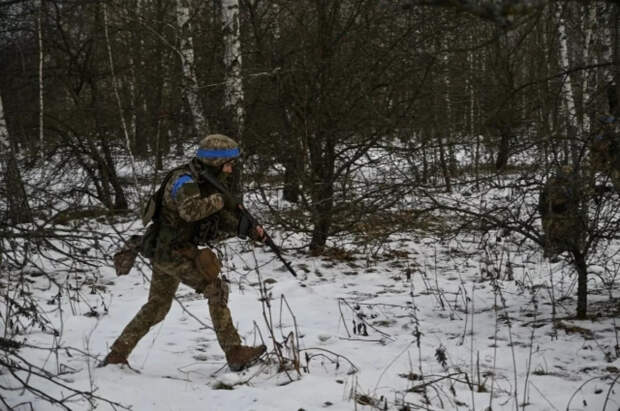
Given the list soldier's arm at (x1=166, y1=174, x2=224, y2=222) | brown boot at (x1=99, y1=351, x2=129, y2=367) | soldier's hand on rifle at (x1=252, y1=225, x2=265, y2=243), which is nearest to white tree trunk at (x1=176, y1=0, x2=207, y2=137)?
soldier's hand on rifle at (x1=252, y1=225, x2=265, y2=243)

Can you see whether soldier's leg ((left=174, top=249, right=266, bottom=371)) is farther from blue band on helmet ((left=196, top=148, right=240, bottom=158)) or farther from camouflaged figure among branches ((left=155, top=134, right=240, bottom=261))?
blue band on helmet ((left=196, top=148, right=240, bottom=158))

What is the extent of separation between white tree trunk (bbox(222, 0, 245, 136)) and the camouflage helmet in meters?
3.52

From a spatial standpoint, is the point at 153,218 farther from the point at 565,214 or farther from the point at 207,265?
the point at 565,214

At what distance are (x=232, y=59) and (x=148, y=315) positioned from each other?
14.1 ft

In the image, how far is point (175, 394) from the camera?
11.1ft

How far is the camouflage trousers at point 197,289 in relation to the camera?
3.86 meters

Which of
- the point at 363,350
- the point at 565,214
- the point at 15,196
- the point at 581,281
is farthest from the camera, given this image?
the point at 581,281

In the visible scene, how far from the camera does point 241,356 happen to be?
12.6 ft

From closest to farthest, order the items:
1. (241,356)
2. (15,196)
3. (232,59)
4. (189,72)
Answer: (15,196), (241,356), (232,59), (189,72)

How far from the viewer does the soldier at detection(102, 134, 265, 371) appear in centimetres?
383

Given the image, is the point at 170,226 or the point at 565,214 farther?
the point at 565,214

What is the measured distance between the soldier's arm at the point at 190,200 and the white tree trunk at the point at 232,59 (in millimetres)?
3788

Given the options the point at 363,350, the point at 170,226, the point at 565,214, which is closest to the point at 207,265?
the point at 170,226

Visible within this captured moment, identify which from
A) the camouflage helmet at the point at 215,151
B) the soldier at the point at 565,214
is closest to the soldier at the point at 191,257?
the camouflage helmet at the point at 215,151
